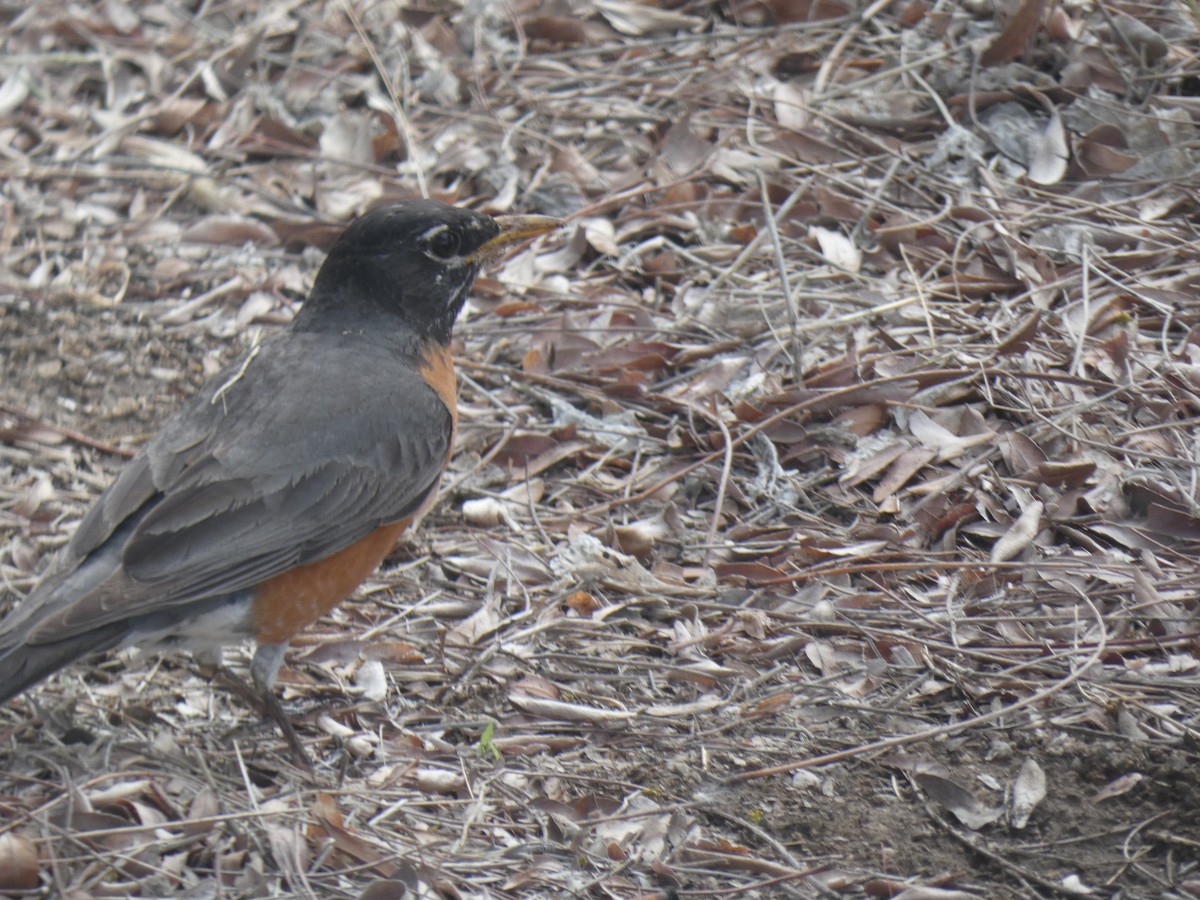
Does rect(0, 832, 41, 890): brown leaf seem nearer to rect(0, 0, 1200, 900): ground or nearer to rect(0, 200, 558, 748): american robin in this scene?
rect(0, 0, 1200, 900): ground

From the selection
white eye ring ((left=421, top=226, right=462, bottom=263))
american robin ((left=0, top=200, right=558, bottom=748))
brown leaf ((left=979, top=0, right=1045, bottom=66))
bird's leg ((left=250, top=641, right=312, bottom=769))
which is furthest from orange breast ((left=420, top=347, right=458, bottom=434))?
brown leaf ((left=979, top=0, right=1045, bottom=66))

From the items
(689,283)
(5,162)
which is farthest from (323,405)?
(5,162)

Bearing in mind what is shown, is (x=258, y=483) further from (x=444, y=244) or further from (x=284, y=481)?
(x=444, y=244)

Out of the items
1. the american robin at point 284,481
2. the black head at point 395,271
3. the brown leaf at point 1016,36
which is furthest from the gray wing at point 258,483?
the brown leaf at point 1016,36

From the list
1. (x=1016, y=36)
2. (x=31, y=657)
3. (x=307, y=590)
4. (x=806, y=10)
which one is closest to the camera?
(x=31, y=657)

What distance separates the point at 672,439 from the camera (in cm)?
540

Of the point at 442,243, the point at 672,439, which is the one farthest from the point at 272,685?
the point at 672,439

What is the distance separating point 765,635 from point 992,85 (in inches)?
126

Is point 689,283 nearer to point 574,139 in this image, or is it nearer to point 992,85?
point 574,139

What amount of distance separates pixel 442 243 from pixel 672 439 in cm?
115

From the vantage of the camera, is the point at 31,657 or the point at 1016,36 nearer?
the point at 31,657

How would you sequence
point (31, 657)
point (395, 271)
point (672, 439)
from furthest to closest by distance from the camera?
point (672, 439)
point (395, 271)
point (31, 657)

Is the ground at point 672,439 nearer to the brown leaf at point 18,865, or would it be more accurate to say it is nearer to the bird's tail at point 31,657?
the brown leaf at point 18,865

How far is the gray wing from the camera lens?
4.11 m
